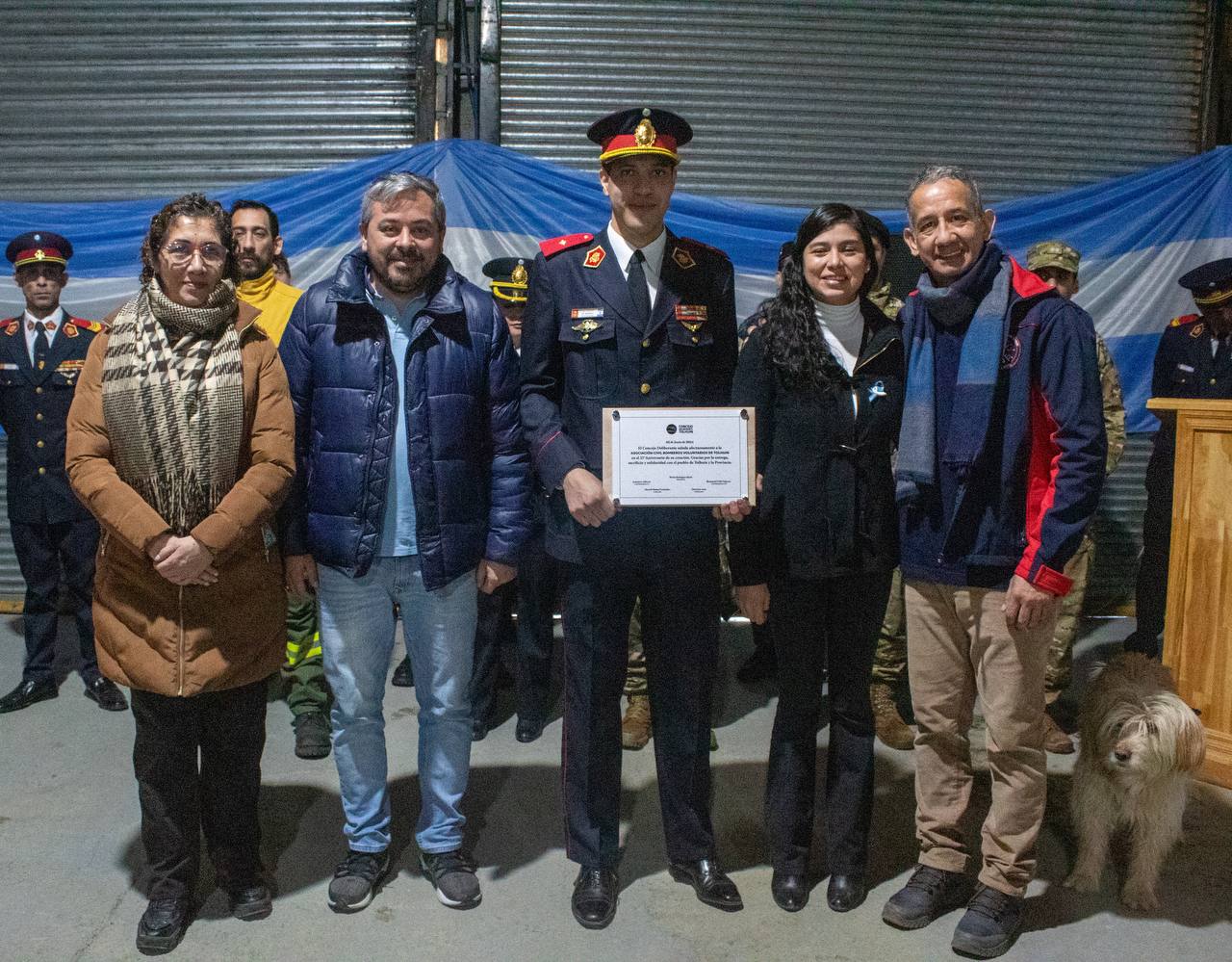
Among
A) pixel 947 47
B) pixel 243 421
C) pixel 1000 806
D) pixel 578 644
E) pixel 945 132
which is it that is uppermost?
pixel 947 47

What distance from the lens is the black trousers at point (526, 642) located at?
13.5 feet

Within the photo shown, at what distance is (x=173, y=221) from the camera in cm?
253

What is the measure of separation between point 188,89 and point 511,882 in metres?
5.16

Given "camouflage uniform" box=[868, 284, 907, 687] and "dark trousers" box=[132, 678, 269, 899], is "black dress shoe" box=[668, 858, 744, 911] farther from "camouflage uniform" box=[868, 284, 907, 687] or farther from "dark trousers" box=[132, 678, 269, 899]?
"camouflage uniform" box=[868, 284, 907, 687]

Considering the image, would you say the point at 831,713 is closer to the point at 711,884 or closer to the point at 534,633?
the point at 711,884

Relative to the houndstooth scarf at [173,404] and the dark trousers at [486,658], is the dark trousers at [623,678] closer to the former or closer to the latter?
the houndstooth scarf at [173,404]

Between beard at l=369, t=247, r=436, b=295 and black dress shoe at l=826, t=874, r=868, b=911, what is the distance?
2078mm

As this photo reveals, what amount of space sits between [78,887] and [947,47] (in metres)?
6.20

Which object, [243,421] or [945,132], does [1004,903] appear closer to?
[243,421]

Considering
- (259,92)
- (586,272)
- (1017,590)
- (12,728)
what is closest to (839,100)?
(259,92)

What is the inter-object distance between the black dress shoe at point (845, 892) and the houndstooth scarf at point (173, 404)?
2.03 m

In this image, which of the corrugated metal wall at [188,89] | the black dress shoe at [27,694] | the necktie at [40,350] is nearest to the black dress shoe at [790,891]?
the black dress shoe at [27,694]

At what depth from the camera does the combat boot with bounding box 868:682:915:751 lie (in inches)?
156

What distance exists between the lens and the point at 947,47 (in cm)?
605
